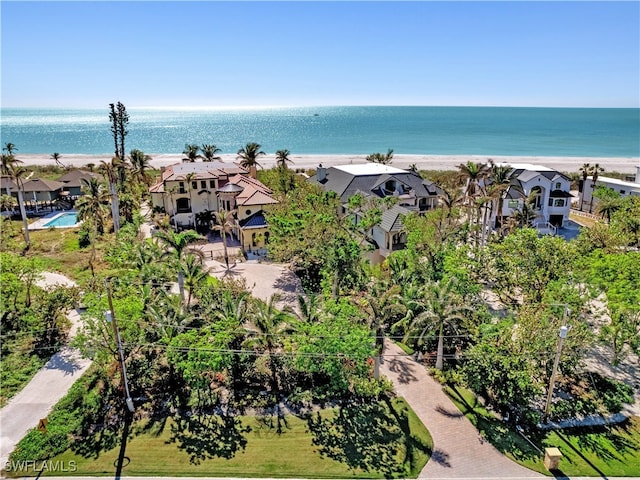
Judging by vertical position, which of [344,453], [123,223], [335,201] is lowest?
[344,453]

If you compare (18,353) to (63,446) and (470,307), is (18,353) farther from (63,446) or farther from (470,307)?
(470,307)

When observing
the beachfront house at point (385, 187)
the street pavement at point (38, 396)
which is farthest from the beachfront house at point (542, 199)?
the street pavement at point (38, 396)

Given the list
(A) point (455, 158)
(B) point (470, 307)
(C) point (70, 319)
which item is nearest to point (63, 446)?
(C) point (70, 319)

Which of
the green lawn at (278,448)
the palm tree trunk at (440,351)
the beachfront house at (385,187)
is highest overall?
the beachfront house at (385,187)

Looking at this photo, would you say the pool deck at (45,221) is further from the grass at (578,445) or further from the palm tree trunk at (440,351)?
the grass at (578,445)

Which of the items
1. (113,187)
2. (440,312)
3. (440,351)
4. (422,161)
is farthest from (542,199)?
(422,161)

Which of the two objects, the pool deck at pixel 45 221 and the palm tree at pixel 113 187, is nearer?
the palm tree at pixel 113 187
